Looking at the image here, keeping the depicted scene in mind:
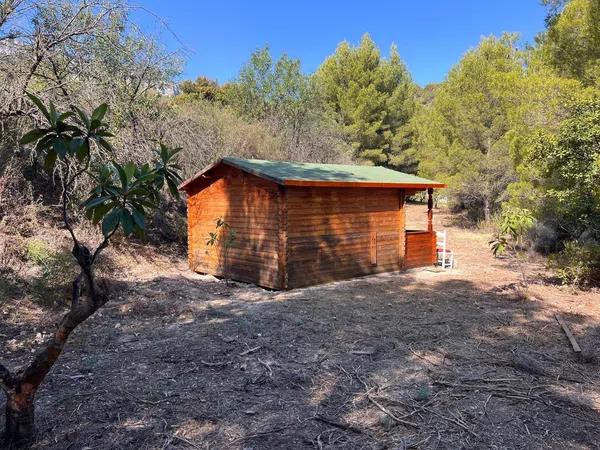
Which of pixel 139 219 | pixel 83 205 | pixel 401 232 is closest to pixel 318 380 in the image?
pixel 139 219

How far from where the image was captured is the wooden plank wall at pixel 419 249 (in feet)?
35.6

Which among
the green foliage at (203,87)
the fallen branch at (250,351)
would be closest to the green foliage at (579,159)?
the fallen branch at (250,351)

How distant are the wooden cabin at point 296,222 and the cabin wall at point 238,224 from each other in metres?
0.02

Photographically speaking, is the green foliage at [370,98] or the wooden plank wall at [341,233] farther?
the green foliage at [370,98]

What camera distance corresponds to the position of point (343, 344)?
5.14 metres

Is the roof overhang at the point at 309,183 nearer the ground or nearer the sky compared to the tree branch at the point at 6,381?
nearer the sky

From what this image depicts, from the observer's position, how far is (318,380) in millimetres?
4074

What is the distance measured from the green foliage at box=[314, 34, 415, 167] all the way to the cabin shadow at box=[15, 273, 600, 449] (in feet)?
58.9

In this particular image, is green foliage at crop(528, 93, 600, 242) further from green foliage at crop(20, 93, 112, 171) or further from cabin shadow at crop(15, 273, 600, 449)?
green foliage at crop(20, 93, 112, 171)

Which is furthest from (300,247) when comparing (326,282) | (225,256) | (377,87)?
(377,87)

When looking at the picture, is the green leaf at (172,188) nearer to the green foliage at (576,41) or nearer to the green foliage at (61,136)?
the green foliage at (61,136)

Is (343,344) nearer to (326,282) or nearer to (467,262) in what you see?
(326,282)

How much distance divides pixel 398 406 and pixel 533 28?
13.0 m

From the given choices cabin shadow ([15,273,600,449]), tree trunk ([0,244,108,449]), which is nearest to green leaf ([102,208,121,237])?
tree trunk ([0,244,108,449])
